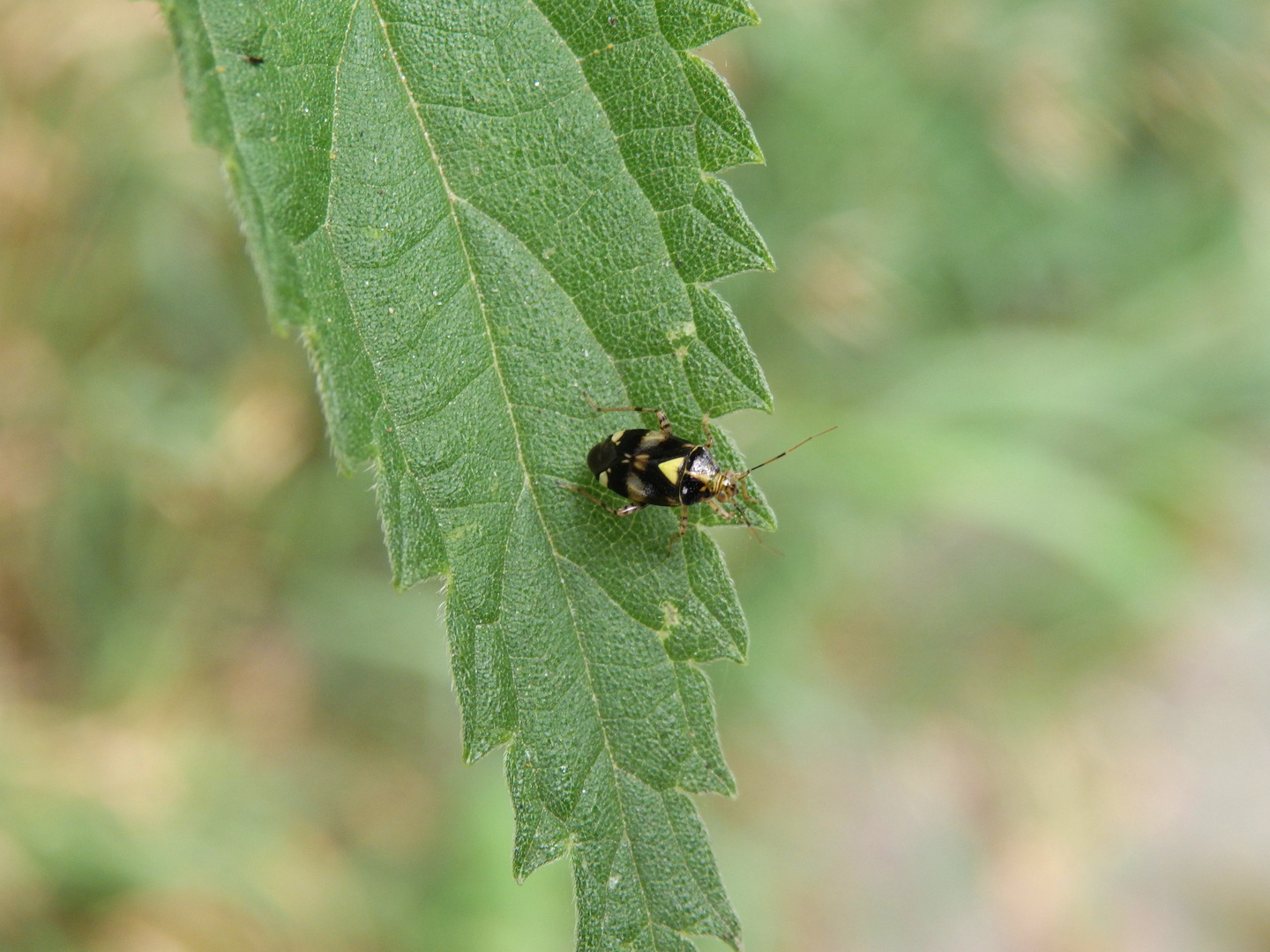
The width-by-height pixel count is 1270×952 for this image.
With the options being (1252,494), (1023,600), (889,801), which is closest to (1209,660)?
(1252,494)

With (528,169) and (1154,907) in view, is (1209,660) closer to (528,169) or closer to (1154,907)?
(1154,907)

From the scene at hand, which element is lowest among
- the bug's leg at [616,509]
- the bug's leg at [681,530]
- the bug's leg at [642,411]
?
the bug's leg at [681,530]

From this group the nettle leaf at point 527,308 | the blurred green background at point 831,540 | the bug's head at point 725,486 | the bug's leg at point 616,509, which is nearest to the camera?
the nettle leaf at point 527,308

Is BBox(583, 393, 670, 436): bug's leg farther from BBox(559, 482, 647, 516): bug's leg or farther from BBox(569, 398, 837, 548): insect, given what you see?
BBox(559, 482, 647, 516): bug's leg

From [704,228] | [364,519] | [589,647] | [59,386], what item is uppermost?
[704,228]

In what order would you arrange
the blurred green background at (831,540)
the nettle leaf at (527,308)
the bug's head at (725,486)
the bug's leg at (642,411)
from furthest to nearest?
1. the blurred green background at (831,540)
2. the bug's head at (725,486)
3. the bug's leg at (642,411)
4. the nettle leaf at (527,308)

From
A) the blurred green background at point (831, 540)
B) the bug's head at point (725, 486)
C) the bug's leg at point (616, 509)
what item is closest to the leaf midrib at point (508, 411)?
the bug's leg at point (616, 509)

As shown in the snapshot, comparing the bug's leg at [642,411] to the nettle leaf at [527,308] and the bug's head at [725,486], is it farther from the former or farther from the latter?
the bug's head at [725,486]

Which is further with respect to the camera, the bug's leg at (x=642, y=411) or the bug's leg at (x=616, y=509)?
the bug's leg at (x=616, y=509)
